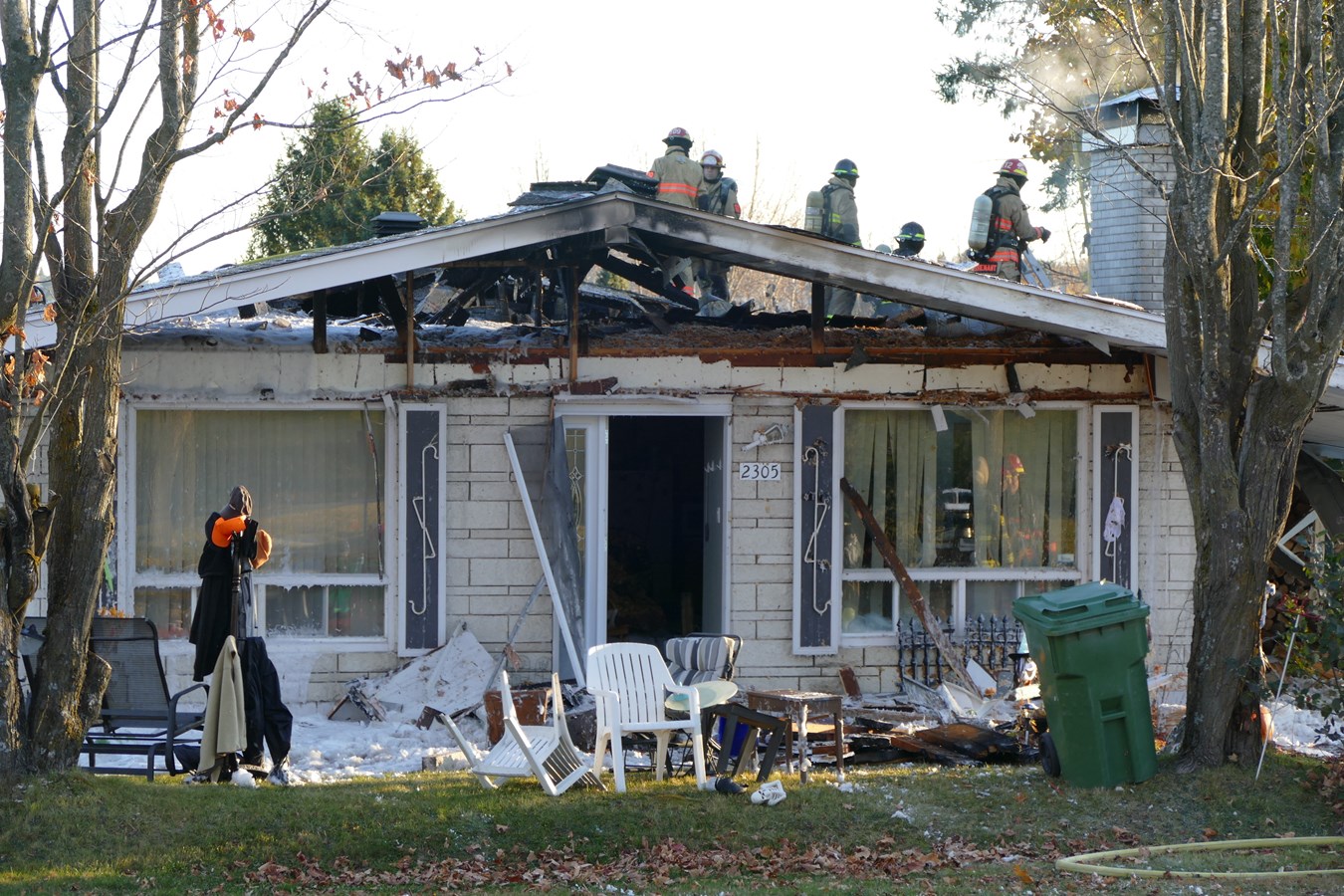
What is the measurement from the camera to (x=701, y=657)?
9.04 meters

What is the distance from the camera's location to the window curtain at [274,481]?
10391 mm

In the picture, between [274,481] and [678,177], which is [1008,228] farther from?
[274,481]

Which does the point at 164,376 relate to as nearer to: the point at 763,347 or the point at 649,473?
the point at 763,347

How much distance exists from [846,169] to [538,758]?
832cm

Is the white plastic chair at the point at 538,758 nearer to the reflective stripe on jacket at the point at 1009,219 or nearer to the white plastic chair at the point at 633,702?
the white plastic chair at the point at 633,702

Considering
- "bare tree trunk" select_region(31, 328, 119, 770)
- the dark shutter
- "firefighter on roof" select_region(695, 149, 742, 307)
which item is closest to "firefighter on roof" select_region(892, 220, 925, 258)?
"firefighter on roof" select_region(695, 149, 742, 307)

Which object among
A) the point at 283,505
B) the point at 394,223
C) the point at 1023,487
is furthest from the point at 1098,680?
the point at 394,223

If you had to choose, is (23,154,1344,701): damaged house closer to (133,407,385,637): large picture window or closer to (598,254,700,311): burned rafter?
(133,407,385,637): large picture window

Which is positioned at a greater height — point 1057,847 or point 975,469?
point 975,469

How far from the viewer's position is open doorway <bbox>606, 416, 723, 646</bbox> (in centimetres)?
1505

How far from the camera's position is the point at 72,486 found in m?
7.19

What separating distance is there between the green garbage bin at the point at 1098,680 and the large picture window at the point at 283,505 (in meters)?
4.96

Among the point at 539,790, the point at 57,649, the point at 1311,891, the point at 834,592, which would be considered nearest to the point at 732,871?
the point at 539,790

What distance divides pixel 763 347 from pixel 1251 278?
3.60m
